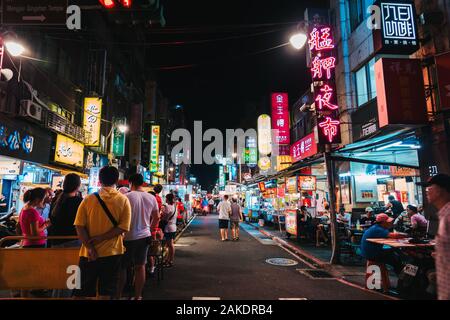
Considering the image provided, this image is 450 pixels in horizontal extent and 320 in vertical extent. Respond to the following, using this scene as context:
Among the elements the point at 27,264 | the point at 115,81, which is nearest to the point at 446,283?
the point at 27,264

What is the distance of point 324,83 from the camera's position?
42.4ft

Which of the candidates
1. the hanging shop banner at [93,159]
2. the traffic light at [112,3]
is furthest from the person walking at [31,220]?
the hanging shop banner at [93,159]

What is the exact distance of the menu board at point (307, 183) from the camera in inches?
632

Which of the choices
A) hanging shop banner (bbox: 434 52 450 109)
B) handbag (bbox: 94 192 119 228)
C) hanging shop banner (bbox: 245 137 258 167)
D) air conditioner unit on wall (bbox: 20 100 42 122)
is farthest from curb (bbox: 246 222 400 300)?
hanging shop banner (bbox: 245 137 258 167)

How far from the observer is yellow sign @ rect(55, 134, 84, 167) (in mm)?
13984

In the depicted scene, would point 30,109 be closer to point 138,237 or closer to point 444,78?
point 138,237

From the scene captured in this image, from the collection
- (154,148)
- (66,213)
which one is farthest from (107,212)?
(154,148)

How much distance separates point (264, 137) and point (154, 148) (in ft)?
39.5

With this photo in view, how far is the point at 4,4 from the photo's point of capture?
7180 millimetres

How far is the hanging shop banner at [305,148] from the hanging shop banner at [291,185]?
240cm

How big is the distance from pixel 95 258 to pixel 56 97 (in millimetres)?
13907

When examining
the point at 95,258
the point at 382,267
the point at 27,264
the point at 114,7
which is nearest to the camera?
the point at 95,258

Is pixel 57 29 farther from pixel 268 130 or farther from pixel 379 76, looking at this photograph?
pixel 268 130
